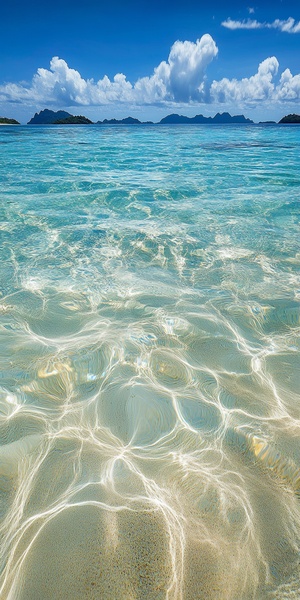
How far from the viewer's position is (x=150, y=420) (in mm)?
2824

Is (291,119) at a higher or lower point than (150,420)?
higher

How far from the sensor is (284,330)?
4027mm

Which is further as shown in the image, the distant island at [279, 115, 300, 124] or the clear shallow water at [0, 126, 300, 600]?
the distant island at [279, 115, 300, 124]

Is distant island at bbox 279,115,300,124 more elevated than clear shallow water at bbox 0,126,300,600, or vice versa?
distant island at bbox 279,115,300,124

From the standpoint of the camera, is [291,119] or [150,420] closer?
[150,420]

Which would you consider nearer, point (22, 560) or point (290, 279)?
point (22, 560)

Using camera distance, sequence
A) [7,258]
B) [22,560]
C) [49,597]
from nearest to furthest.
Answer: [49,597] < [22,560] < [7,258]

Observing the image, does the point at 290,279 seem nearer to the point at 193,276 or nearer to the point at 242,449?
the point at 193,276

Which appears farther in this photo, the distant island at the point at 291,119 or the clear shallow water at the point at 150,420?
the distant island at the point at 291,119

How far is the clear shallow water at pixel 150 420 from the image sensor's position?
1.85m

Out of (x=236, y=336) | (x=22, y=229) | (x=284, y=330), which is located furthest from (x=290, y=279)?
(x=22, y=229)

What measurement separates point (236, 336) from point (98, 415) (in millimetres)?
2100

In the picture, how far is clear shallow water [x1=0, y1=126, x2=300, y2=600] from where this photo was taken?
6.06 feet

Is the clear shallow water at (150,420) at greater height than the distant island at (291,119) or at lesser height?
lesser
